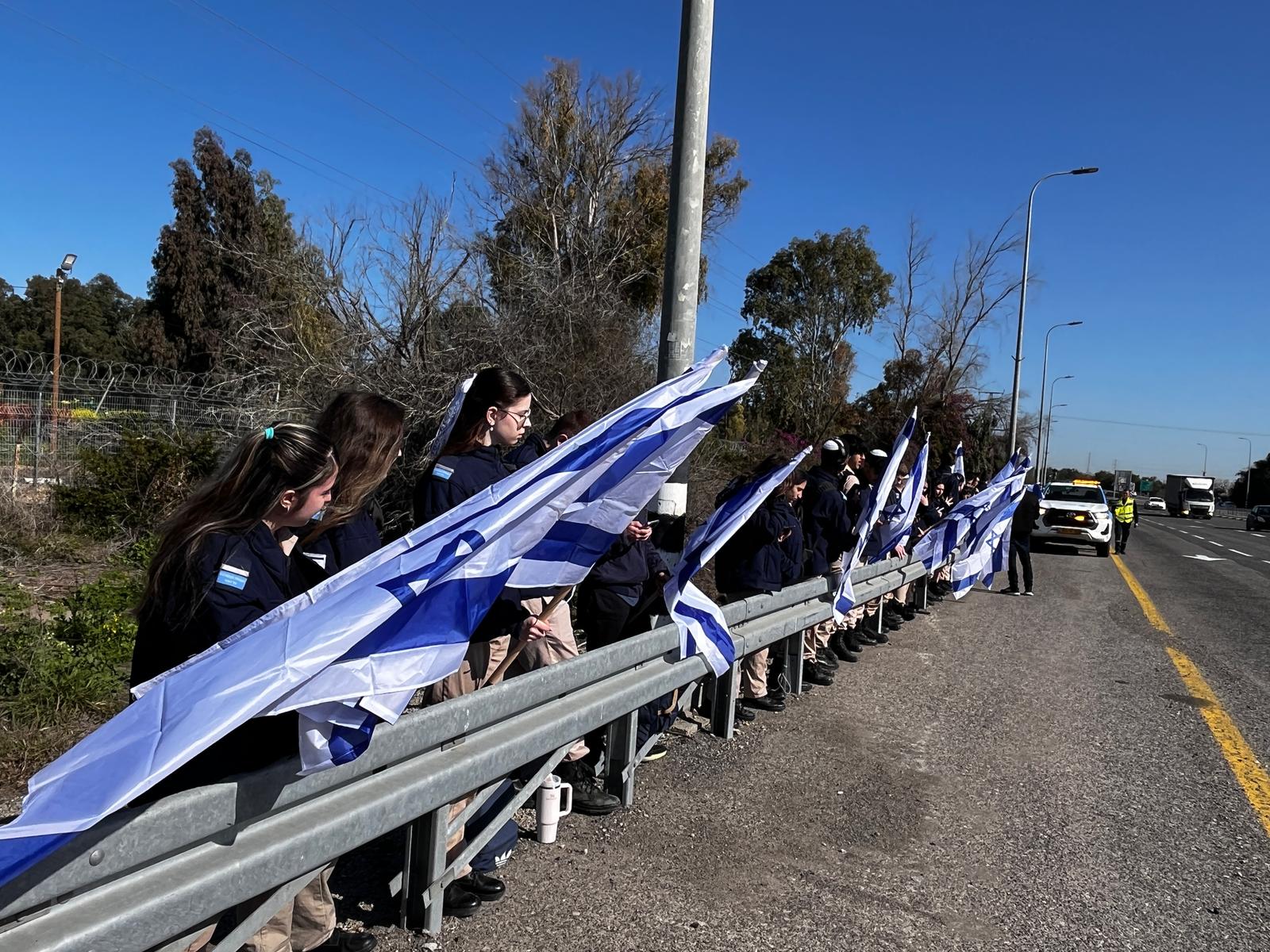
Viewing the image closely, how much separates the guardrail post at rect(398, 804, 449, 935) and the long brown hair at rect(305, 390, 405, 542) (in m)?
1.07

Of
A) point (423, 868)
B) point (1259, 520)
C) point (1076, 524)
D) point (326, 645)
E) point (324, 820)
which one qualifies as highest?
point (326, 645)

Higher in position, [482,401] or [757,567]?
[482,401]

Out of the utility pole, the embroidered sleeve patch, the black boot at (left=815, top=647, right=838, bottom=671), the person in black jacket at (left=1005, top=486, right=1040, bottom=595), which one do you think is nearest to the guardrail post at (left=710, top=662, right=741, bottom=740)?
the utility pole

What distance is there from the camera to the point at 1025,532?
1402cm

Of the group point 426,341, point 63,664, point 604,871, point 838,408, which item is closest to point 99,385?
point 426,341

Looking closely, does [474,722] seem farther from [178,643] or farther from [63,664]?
[63,664]

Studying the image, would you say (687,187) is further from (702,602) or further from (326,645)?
(326,645)

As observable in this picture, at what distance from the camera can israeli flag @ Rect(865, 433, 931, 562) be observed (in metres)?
8.84

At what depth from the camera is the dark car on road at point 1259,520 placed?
54.4 metres

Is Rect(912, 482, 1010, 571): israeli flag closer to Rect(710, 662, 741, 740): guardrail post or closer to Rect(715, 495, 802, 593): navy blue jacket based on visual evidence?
Rect(715, 495, 802, 593): navy blue jacket

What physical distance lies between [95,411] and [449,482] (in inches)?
471

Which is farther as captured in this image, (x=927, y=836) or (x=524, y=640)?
(x=927, y=836)

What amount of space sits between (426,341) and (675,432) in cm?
937

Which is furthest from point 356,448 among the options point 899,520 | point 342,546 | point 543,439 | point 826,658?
point 899,520
